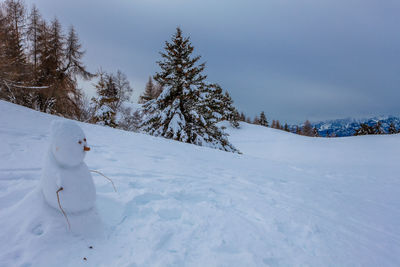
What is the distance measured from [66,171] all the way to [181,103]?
9.63m

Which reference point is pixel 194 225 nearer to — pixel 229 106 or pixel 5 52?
pixel 5 52

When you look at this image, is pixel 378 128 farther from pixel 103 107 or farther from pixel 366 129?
pixel 103 107

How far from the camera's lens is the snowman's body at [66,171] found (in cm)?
140

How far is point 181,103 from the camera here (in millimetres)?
10805

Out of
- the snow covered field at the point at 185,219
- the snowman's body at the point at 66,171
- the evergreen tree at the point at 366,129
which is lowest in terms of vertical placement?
the snow covered field at the point at 185,219

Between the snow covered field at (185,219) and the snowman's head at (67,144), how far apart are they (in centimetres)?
48

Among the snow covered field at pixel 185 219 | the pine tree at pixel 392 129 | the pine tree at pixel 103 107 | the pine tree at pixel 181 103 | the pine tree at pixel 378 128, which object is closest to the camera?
the snow covered field at pixel 185 219

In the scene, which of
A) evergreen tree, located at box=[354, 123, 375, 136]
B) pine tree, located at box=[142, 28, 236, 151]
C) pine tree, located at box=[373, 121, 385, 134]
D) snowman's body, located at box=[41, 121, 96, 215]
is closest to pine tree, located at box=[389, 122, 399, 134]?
pine tree, located at box=[373, 121, 385, 134]

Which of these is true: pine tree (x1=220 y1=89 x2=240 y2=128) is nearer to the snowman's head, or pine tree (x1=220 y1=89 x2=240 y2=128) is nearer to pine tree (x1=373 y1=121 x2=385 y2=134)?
pine tree (x1=373 y1=121 x2=385 y2=134)

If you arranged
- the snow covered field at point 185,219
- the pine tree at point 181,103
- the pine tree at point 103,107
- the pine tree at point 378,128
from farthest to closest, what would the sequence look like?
the pine tree at point 378,128 → the pine tree at point 103,107 → the pine tree at point 181,103 → the snow covered field at point 185,219

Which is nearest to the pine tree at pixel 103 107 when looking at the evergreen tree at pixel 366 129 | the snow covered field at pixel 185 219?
the snow covered field at pixel 185 219

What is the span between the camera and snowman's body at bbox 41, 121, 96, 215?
4.60ft

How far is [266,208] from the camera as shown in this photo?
8.63 ft

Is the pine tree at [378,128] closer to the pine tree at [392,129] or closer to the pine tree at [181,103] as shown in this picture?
the pine tree at [392,129]
